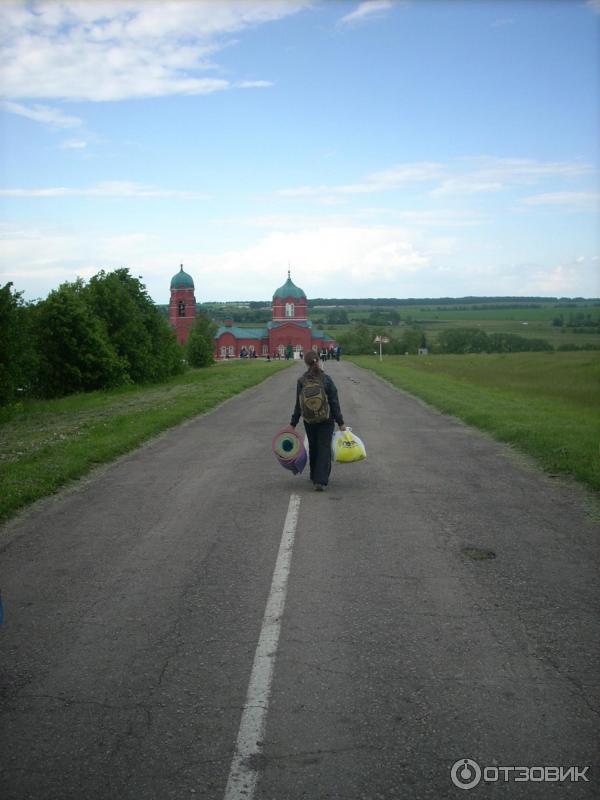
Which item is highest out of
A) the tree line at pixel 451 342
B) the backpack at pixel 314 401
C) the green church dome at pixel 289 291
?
the green church dome at pixel 289 291

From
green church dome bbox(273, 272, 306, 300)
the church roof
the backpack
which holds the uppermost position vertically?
green church dome bbox(273, 272, 306, 300)

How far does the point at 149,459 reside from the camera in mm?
13352

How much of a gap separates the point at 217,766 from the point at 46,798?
781 millimetres

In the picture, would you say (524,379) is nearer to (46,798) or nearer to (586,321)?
(46,798)

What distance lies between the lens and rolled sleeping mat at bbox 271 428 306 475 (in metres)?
10.7

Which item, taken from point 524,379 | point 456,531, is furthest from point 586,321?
point 456,531

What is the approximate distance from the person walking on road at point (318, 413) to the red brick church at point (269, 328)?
350 feet

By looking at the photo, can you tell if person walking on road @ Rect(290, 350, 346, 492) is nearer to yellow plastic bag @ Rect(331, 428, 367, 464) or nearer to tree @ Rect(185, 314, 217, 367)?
yellow plastic bag @ Rect(331, 428, 367, 464)

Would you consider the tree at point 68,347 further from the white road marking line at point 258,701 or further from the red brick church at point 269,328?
the red brick church at point 269,328

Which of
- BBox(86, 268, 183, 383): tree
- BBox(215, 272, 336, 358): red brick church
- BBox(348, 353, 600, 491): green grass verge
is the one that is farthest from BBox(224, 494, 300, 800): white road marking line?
BBox(215, 272, 336, 358): red brick church

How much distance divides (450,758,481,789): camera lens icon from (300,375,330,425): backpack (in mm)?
6478

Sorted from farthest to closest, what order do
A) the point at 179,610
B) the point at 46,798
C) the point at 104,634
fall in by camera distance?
the point at 179,610 < the point at 104,634 < the point at 46,798

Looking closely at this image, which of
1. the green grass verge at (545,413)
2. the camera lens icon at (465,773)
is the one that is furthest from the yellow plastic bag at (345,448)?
→ the camera lens icon at (465,773)

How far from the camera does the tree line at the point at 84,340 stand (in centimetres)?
2614
